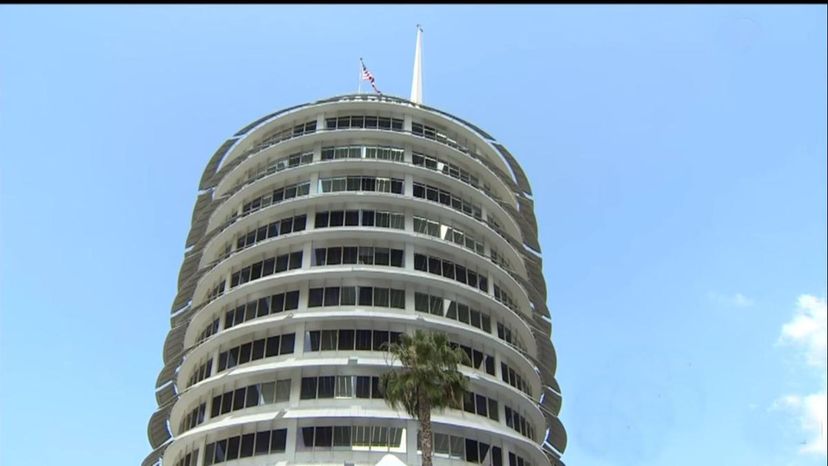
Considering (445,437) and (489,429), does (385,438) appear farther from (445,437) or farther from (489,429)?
(489,429)

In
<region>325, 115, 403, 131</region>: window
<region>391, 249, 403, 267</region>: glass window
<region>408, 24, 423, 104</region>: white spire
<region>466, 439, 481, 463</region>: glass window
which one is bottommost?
<region>466, 439, 481, 463</region>: glass window

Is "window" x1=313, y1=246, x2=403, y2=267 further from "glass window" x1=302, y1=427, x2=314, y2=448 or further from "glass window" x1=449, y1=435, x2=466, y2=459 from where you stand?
"glass window" x1=449, y1=435, x2=466, y2=459

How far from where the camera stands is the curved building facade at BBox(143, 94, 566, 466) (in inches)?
1591

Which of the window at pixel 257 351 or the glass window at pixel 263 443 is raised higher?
the window at pixel 257 351

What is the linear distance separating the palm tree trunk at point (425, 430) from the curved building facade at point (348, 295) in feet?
11.0

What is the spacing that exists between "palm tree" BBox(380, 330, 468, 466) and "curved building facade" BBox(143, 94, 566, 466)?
2510 mm

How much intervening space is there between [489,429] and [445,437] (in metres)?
2.71

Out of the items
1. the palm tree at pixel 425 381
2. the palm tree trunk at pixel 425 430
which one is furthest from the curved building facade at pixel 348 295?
the palm tree trunk at pixel 425 430

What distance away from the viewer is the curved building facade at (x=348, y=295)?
40.4 meters

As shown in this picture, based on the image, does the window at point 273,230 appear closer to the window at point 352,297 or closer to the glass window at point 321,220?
the glass window at point 321,220

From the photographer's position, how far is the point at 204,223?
5675 centimetres

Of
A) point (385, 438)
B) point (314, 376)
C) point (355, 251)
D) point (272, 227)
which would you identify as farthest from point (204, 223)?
point (385, 438)

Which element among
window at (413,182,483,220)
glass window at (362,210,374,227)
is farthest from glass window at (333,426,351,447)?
window at (413,182,483,220)

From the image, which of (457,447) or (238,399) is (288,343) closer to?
(238,399)
